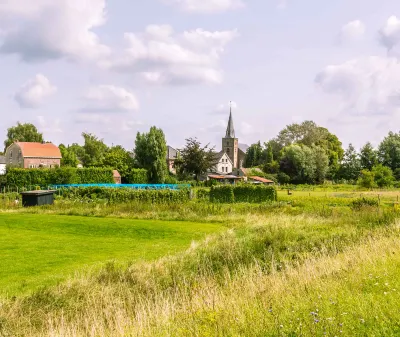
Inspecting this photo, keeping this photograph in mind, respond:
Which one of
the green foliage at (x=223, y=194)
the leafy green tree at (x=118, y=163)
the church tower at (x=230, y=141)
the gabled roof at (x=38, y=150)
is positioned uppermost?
the church tower at (x=230, y=141)

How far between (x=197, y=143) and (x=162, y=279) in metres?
60.0

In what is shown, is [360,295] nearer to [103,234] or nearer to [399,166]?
[103,234]

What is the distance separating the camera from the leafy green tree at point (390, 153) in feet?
263

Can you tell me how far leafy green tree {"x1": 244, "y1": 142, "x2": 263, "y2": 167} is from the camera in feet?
373

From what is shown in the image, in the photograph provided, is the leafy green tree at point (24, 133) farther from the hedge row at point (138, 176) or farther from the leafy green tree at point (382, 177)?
the leafy green tree at point (382, 177)

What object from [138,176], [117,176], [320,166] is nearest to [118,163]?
[117,176]

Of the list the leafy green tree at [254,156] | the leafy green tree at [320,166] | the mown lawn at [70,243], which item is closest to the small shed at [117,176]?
the leafy green tree at [320,166]

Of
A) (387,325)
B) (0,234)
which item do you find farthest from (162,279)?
(0,234)

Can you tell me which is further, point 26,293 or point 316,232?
point 316,232

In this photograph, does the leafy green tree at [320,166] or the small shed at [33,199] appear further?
the leafy green tree at [320,166]

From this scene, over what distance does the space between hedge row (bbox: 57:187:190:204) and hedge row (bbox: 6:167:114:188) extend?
11.5m

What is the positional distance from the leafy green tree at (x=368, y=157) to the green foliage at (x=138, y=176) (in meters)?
40.1

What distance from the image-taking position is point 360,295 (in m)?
6.60

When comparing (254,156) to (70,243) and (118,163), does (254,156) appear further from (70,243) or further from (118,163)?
(70,243)
